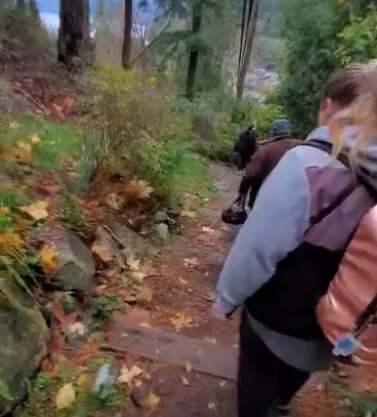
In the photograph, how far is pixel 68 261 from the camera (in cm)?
382

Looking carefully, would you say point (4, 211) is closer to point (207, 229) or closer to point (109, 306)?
point (109, 306)

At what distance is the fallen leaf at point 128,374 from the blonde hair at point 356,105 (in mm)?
2120

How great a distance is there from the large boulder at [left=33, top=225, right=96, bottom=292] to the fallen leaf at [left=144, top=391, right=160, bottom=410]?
991 mm

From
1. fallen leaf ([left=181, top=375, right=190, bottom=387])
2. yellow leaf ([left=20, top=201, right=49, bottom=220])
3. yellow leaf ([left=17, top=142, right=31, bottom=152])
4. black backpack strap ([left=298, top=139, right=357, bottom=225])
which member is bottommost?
fallen leaf ([left=181, top=375, right=190, bottom=387])

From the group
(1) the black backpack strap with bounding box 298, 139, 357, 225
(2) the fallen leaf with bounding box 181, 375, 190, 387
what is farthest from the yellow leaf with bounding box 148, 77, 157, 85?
(1) the black backpack strap with bounding box 298, 139, 357, 225

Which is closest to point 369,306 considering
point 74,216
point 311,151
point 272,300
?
point 272,300

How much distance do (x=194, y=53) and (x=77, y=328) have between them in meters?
18.0

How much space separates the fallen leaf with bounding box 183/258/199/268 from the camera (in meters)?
5.52

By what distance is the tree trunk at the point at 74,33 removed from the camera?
34.7ft

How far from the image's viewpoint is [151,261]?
523 cm

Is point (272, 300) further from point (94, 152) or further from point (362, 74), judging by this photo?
point (94, 152)

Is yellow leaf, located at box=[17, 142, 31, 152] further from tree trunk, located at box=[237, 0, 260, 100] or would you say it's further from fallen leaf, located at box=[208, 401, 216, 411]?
tree trunk, located at box=[237, 0, 260, 100]

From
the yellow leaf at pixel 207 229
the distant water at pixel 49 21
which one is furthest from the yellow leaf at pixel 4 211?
the distant water at pixel 49 21

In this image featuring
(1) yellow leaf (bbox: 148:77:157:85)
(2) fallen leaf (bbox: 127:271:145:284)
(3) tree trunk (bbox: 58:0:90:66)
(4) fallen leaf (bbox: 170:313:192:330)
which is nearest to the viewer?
(4) fallen leaf (bbox: 170:313:192:330)
